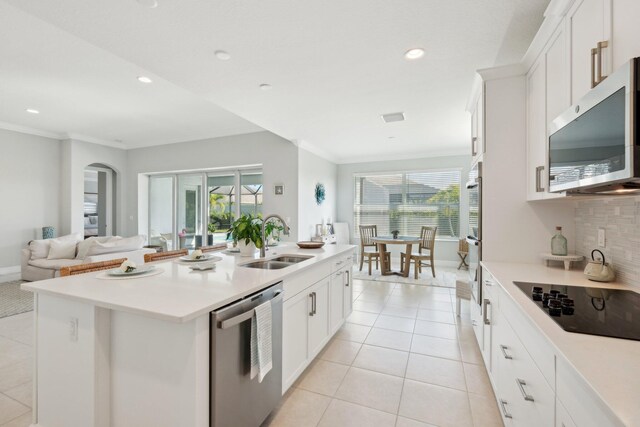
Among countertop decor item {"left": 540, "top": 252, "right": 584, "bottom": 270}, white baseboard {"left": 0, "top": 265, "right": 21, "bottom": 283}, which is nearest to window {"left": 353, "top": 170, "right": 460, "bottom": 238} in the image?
countertop decor item {"left": 540, "top": 252, "right": 584, "bottom": 270}

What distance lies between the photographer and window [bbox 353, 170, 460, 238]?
21.9 feet

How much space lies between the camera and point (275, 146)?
17.9ft

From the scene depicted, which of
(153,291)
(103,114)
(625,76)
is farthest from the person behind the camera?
(103,114)

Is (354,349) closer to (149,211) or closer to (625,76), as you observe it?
(625,76)

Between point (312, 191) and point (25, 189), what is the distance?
5.44 metres

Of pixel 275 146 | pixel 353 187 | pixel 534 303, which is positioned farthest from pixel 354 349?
pixel 353 187

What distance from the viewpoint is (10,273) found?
527 cm

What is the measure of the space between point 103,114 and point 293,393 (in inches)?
202

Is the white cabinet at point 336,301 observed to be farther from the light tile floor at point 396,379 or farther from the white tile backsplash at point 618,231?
the white tile backsplash at point 618,231

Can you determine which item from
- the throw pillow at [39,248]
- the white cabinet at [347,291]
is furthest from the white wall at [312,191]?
the throw pillow at [39,248]

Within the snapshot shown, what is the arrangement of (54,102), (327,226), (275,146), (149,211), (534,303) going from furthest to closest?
(149,211)
(327,226)
(275,146)
(54,102)
(534,303)

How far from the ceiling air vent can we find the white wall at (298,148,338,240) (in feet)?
5.88

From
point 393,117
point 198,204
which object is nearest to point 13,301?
point 198,204

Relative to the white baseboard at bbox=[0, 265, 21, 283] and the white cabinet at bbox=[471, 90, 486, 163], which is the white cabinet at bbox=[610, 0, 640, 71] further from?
the white baseboard at bbox=[0, 265, 21, 283]
